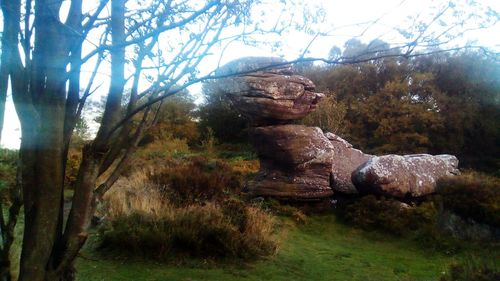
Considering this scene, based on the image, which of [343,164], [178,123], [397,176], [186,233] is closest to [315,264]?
[186,233]

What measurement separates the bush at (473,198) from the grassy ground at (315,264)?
4.00ft

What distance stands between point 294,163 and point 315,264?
4.50 m

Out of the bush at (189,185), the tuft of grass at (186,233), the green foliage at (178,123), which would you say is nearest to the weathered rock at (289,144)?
the bush at (189,185)

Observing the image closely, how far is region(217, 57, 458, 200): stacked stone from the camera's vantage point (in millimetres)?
11609

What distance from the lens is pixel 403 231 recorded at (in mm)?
10484

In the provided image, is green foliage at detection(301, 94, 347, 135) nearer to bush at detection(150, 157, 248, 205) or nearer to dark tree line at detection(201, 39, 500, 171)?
dark tree line at detection(201, 39, 500, 171)

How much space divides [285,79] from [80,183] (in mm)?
9672

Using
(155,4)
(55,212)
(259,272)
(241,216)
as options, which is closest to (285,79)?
(241,216)

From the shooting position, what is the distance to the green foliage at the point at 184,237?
6930 mm

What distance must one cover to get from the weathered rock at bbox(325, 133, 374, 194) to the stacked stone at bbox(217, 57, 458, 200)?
0.03 metres

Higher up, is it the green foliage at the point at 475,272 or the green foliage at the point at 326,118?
the green foliage at the point at 326,118

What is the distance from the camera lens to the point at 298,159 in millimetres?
11797

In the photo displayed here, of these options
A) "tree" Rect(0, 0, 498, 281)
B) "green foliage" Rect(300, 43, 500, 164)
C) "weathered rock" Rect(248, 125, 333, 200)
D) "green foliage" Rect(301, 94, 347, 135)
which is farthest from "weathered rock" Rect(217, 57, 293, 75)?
"green foliage" Rect(300, 43, 500, 164)

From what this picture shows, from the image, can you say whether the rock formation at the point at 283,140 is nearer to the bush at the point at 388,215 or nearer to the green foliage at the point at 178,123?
the bush at the point at 388,215
